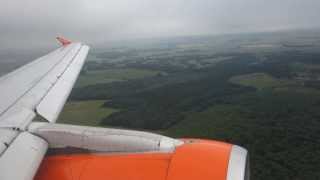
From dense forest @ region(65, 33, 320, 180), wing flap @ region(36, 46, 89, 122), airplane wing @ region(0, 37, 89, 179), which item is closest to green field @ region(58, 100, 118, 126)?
dense forest @ region(65, 33, 320, 180)

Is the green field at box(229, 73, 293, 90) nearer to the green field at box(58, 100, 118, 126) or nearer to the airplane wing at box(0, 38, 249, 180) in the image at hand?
the green field at box(58, 100, 118, 126)

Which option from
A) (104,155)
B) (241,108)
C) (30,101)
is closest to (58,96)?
(30,101)

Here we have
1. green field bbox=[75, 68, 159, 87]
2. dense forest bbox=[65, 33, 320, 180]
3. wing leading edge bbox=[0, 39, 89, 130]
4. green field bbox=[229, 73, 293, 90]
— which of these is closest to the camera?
wing leading edge bbox=[0, 39, 89, 130]

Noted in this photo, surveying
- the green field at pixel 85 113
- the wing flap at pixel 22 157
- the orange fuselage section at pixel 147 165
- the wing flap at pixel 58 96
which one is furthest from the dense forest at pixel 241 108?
the wing flap at pixel 22 157

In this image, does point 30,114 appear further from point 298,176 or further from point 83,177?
point 298,176

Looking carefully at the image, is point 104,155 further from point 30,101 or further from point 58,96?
point 58,96

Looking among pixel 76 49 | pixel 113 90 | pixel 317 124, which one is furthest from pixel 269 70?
pixel 76 49
